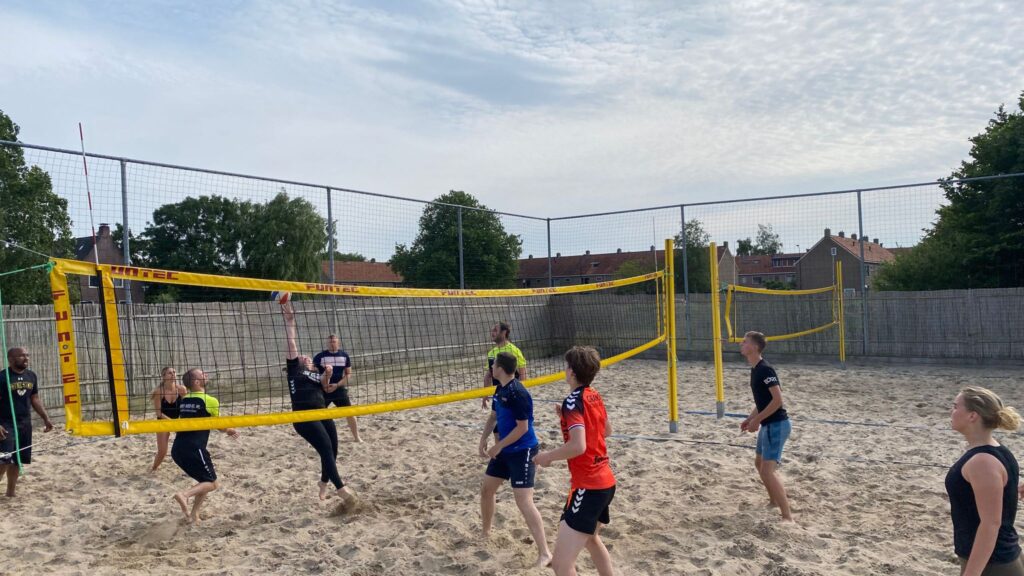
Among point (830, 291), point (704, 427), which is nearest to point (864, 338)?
point (830, 291)

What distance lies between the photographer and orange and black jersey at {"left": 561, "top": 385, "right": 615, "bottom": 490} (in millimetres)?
3641

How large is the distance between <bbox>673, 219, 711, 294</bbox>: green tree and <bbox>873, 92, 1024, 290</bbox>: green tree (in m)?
3.70

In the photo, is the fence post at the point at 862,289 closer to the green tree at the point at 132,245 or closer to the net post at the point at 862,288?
the net post at the point at 862,288

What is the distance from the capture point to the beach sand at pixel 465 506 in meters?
4.65

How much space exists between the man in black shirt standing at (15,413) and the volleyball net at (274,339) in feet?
1.51

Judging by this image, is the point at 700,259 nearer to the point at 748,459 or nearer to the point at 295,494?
the point at 748,459

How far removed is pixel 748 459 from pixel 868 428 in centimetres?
243

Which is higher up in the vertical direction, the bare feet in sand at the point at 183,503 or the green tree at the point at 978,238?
the green tree at the point at 978,238

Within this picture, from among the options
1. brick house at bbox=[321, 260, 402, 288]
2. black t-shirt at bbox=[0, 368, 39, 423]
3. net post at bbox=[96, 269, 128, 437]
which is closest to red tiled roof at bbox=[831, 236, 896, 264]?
brick house at bbox=[321, 260, 402, 288]

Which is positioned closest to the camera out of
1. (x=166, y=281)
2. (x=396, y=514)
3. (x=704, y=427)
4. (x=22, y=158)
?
(x=166, y=281)

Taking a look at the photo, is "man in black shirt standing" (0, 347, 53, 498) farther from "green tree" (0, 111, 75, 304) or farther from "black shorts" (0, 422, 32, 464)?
"green tree" (0, 111, 75, 304)

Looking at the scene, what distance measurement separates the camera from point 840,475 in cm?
640

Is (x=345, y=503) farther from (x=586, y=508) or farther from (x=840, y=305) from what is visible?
(x=840, y=305)

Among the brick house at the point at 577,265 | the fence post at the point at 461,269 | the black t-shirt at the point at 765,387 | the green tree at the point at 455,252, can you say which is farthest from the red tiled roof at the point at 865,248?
the black t-shirt at the point at 765,387
